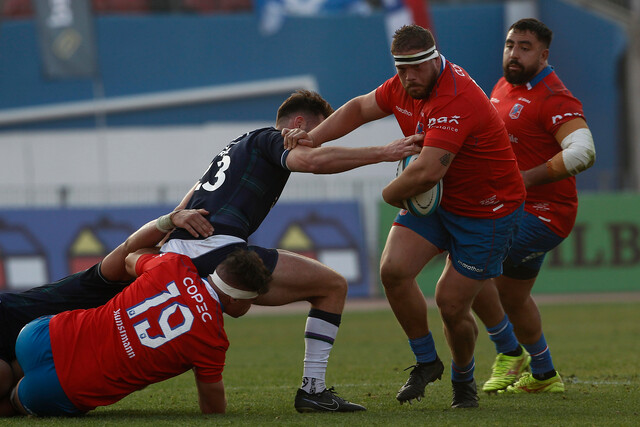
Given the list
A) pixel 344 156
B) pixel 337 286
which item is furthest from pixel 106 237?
pixel 344 156

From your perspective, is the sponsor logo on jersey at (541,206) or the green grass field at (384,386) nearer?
the green grass field at (384,386)

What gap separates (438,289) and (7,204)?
15427 mm

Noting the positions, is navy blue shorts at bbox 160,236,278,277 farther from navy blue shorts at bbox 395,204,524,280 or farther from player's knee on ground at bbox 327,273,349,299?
navy blue shorts at bbox 395,204,524,280

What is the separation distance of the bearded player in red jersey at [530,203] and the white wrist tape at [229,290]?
222 centimetres

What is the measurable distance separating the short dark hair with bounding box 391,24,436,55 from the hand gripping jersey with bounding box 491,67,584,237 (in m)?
1.55

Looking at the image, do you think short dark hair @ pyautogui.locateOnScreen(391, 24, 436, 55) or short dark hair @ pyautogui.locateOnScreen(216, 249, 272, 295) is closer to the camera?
short dark hair @ pyautogui.locateOnScreen(216, 249, 272, 295)

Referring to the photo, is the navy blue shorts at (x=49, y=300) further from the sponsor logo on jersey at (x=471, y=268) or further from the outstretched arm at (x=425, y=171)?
the sponsor logo on jersey at (x=471, y=268)

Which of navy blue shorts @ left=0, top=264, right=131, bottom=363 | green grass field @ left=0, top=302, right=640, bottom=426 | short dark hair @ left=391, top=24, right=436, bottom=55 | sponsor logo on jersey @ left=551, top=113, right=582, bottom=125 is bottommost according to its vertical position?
green grass field @ left=0, top=302, right=640, bottom=426

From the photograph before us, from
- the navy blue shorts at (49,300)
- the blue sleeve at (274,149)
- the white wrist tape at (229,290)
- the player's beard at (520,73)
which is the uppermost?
the player's beard at (520,73)

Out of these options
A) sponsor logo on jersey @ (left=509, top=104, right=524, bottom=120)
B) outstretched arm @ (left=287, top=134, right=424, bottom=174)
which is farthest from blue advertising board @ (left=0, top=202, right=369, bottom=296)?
outstretched arm @ (left=287, top=134, right=424, bottom=174)

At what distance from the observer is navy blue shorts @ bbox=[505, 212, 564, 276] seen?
24.3 feet

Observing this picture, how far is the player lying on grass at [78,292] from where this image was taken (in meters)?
6.26

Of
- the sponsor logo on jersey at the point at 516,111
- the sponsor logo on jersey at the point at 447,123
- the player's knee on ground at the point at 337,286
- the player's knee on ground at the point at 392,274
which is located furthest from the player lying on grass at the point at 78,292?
the sponsor logo on jersey at the point at 516,111

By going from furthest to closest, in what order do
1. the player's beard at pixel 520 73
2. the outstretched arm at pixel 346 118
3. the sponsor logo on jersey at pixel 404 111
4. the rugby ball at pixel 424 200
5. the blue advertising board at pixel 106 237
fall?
the blue advertising board at pixel 106 237 < the player's beard at pixel 520 73 < the outstretched arm at pixel 346 118 < the sponsor logo on jersey at pixel 404 111 < the rugby ball at pixel 424 200
